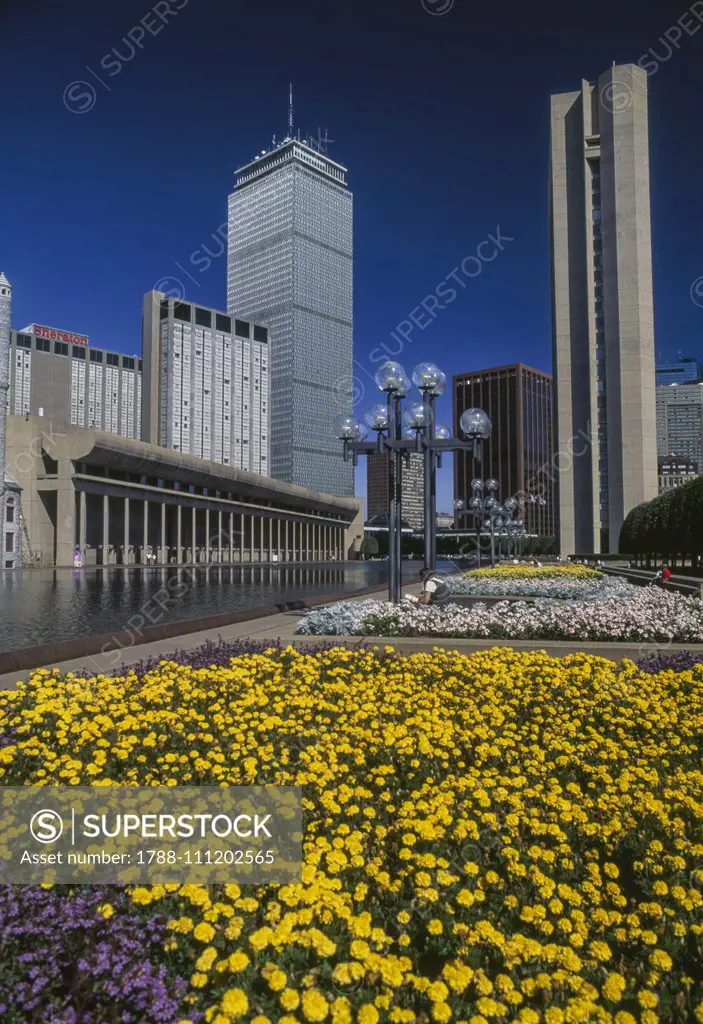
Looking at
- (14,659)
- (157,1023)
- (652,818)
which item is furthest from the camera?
(14,659)

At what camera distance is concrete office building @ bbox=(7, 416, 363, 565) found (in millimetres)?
55812

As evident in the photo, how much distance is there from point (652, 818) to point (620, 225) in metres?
72.6

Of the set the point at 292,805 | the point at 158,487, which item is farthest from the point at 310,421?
the point at 292,805

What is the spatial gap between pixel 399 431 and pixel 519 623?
609 centimetres

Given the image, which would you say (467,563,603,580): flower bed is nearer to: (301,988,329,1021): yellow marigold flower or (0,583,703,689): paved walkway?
(0,583,703,689): paved walkway

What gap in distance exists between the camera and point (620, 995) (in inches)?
93.7

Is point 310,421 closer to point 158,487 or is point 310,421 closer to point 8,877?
point 158,487

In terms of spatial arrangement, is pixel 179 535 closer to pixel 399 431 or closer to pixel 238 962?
pixel 399 431

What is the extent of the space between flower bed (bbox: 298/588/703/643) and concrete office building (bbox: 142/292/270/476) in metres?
125

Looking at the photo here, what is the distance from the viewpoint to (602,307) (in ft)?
224

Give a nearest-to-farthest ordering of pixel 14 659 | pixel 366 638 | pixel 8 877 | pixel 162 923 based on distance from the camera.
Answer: pixel 162 923
pixel 8 877
pixel 14 659
pixel 366 638

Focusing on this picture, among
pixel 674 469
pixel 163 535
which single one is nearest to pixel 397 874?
pixel 163 535

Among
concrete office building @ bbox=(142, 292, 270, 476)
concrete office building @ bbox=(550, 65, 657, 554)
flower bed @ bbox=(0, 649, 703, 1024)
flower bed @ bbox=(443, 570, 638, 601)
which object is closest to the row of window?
concrete office building @ bbox=(142, 292, 270, 476)

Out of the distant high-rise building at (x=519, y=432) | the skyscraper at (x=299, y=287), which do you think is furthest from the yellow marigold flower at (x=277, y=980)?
the distant high-rise building at (x=519, y=432)
